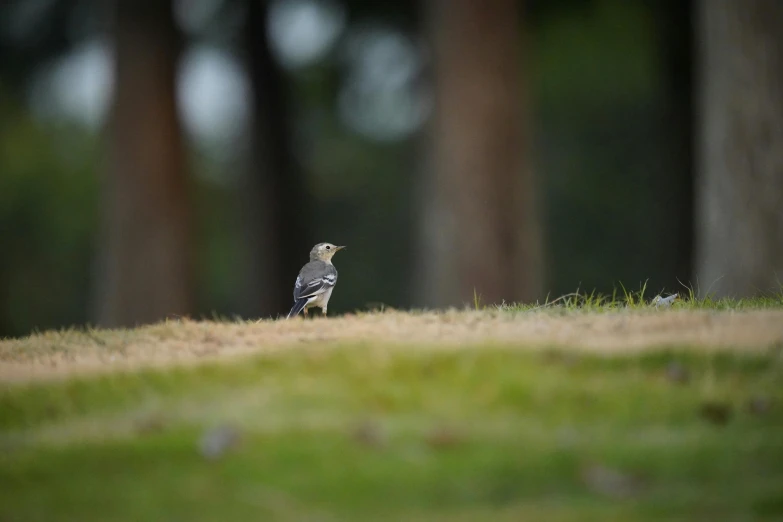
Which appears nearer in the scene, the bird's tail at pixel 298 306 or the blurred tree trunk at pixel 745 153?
the bird's tail at pixel 298 306

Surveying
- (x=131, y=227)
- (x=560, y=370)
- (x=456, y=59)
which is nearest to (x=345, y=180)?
(x=131, y=227)

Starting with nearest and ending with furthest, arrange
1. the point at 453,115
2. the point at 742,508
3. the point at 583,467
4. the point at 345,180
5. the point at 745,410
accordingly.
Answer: the point at 742,508 < the point at 583,467 < the point at 745,410 < the point at 453,115 < the point at 345,180

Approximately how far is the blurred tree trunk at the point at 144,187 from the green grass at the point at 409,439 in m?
10.7

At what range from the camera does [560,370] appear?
6441 millimetres

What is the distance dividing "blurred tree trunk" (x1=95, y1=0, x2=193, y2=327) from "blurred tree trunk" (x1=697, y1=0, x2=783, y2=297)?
316 inches

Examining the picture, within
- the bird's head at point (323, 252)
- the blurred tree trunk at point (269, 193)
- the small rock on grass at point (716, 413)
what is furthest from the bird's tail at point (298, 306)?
the blurred tree trunk at point (269, 193)

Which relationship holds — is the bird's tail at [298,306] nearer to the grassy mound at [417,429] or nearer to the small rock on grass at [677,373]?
the grassy mound at [417,429]

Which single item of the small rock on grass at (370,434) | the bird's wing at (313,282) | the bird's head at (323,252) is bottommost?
the small rock on grass at (370,434)

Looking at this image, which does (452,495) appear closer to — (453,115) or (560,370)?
(560,370)

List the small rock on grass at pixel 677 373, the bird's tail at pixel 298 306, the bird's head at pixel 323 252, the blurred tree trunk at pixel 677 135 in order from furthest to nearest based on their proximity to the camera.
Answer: the blurred tree trunk at pixel 677 135
the bird's head at pixel 323 252
the bird's tail at pixel 298 306
the small rock on grass at pixel 677 373

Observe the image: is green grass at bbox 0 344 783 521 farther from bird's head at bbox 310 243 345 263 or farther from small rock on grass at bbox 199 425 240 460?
bird's head at bbox 310 243 345 263

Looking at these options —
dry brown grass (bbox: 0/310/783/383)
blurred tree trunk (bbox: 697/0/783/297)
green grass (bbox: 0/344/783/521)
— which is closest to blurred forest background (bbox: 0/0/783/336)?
blurred tree trunk (bbox: 697/0/783/297)

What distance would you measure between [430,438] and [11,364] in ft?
11.5

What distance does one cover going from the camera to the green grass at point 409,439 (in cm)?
523
